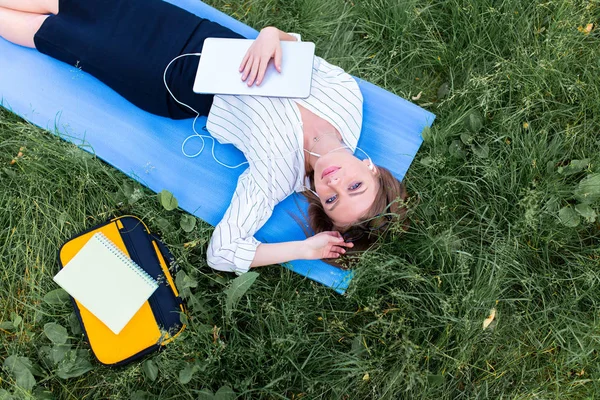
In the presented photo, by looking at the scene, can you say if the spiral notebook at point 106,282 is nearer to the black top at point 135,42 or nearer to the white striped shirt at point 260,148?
the white striped shirt at point 260,148

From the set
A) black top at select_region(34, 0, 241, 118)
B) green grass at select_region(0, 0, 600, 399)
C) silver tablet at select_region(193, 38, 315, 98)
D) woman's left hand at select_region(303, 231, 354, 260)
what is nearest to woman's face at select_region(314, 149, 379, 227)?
woman's left hand at select_region(303, 231, 354, 260)

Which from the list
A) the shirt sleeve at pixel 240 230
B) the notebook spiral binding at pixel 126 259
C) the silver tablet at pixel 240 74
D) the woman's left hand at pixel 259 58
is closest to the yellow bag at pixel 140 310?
the notebook spiral binding at pixel 126 259

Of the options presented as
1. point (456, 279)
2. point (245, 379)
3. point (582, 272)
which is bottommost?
point (245, 379)

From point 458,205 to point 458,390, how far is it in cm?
114

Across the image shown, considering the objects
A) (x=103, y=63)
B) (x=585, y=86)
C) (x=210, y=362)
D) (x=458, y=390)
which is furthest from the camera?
(x=585, y=86)

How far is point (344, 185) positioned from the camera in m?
2.49

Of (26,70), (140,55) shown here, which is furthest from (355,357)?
(26,70)

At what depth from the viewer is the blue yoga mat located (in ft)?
10.00

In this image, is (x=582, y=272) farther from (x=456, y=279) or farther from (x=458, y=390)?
(x=458, y=390)

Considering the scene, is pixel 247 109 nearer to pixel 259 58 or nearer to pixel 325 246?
pixel 259 58

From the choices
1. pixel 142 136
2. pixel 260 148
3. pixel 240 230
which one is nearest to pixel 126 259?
pixel 240 230

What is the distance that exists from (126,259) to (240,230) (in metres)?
A: 0.75

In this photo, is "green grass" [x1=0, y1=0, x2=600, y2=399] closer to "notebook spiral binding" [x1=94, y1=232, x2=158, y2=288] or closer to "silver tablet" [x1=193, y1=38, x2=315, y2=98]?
Result: "notebook spiral binding" [x1=94, y1=232, x2=158, y2=288]

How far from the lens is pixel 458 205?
2.94 m
